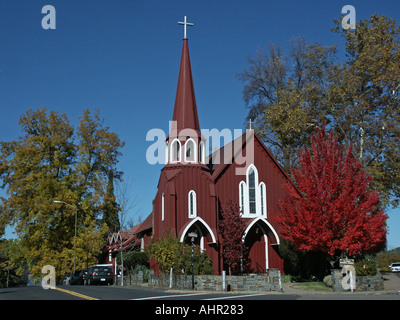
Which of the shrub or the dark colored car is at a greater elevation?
the shrub

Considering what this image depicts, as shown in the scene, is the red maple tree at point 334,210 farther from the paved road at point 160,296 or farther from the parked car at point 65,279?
the parked car at point 65,279

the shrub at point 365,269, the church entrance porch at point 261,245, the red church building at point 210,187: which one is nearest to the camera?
the shrub at point 365,269

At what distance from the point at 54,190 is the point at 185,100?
15.3 meters

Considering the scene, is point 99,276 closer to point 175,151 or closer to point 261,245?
point 175,151

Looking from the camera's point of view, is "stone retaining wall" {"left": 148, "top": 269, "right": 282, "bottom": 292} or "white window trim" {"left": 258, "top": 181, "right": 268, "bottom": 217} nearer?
"stone retaining wall" {"left": 148, "top": 269, "right": 282, "bottom": 292}

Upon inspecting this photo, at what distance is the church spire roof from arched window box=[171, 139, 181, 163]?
960 millimetres

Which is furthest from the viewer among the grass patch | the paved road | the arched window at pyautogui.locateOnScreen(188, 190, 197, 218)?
the arched window at pyautogui.locateOnScreen(188, 190, 197, 218)

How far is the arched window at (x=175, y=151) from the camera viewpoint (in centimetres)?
3444

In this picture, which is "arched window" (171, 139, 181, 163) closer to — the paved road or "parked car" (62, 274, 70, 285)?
"parked car" (62, 274, 70, 285)

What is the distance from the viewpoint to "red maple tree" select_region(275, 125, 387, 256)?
23781 millimetres

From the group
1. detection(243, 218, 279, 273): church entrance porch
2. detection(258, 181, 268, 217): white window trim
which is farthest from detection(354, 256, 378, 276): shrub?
detection(258, 181, 268, 217): white window trim

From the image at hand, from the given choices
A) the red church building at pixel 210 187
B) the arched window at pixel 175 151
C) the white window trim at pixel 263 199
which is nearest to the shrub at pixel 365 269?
the red church building at pixel 210 187
